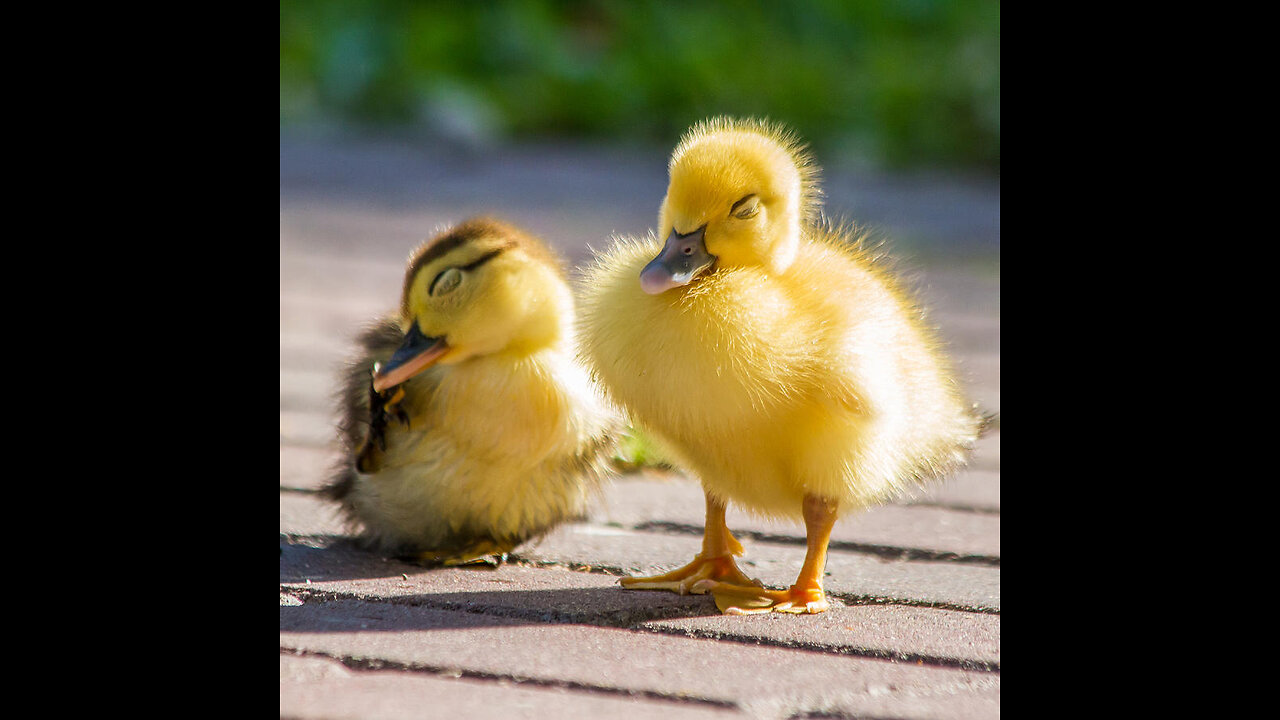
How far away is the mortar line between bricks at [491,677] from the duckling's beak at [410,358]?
2.35 feet

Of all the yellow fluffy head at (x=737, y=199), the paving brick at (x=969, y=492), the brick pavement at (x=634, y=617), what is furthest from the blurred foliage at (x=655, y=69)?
the yellow fluffy head at (x=737, y=199)

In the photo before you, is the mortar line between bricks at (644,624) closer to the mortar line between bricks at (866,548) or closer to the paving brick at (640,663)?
the paving brick at (640,663)

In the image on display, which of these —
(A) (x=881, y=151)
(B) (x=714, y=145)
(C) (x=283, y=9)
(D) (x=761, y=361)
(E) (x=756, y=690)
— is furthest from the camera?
(C) (x=283, y=9)

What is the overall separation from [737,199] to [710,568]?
2.35 ft

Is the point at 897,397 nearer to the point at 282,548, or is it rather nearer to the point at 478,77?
the point at 282,548

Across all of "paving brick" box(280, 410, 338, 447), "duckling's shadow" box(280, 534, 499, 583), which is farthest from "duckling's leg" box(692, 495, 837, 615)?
"paving brick" box(280, 410, 338, 447)

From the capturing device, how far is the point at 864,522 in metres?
3.36

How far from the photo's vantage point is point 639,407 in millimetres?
2543

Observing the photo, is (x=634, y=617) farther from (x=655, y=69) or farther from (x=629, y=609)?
(x=655, y=69)

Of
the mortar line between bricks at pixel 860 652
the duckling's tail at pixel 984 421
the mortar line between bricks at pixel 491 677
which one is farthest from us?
the duckling's tail at pixel 984 421

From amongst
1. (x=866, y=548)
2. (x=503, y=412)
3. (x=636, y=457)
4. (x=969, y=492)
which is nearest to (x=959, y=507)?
(x=969, y=492)

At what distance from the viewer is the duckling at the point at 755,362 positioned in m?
2.48
